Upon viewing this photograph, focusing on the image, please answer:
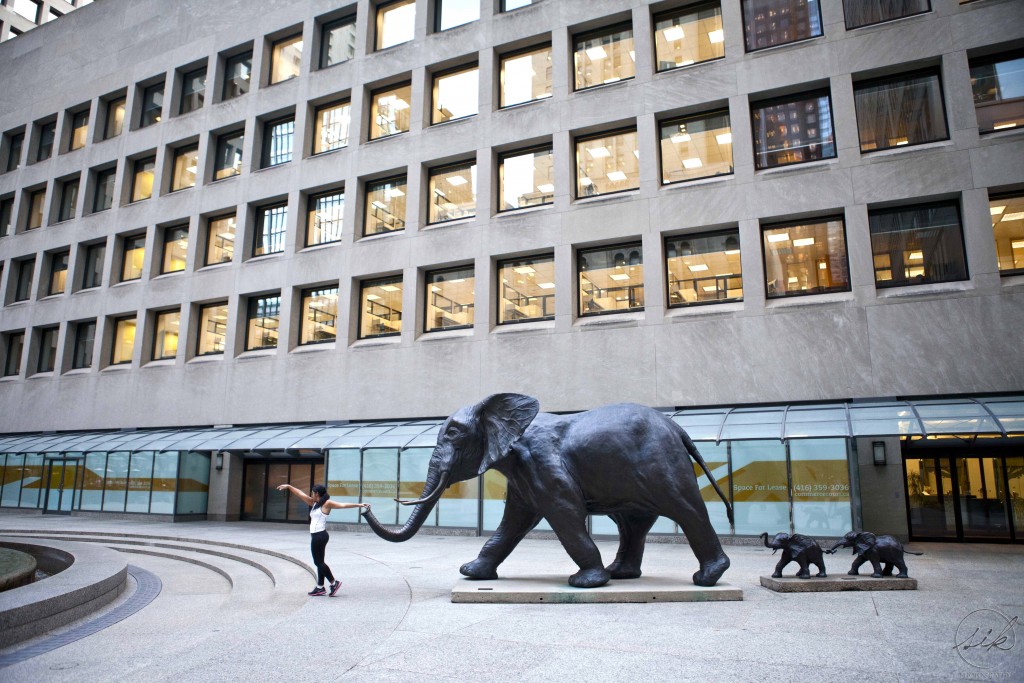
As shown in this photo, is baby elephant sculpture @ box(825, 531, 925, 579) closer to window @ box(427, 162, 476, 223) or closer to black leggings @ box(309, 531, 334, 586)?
black leggings @ box(309, 531, 334, 586)

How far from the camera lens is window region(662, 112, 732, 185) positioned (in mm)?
20672

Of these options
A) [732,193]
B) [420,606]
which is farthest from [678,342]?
[420,606]

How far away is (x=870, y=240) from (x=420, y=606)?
15024mm

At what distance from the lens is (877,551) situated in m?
10.5

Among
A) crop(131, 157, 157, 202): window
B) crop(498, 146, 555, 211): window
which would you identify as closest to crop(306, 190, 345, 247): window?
crop(498, 146, 555, 211): window


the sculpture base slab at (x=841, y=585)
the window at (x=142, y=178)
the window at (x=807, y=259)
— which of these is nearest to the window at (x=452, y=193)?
the window at (x=807, y=259)

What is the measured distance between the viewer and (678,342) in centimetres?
1948

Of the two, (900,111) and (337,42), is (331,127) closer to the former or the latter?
(337,42)

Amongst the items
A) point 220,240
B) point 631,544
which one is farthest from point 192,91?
point 631,544

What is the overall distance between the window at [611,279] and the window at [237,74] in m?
17.4

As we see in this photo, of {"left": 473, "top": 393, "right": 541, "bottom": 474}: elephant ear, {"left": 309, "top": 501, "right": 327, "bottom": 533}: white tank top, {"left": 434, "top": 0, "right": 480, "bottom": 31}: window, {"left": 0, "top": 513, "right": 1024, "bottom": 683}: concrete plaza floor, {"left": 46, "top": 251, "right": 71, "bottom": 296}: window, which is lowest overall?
{"left": 0, "top": 513, "right": 1024, "bottom": 683}: concrete plaza floor

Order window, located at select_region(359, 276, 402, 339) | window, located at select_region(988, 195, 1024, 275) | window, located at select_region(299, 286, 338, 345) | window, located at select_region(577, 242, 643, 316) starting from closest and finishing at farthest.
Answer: window, located at select_region(988, 195, 1024, 275)
window, located at select_region(577, 242, 643, 316)
window, located at select_region(359, 276, 402, 339)
window, located at select_region(299, 286, 338, 345)

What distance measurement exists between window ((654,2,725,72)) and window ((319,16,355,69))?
1215 cm

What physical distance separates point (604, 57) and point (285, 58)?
13946mm
